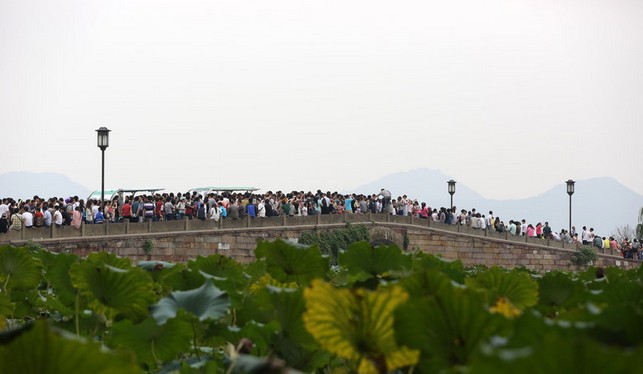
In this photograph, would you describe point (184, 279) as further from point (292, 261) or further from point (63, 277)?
point (63, 277)

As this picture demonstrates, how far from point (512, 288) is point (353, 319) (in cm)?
124

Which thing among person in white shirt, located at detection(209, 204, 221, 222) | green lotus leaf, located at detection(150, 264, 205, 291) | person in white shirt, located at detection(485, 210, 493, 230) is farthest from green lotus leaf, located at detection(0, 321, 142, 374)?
person in white shirt, located at detection(485, 210, 493, 230)

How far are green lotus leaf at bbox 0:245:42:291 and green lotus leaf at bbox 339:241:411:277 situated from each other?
1382 millimetres

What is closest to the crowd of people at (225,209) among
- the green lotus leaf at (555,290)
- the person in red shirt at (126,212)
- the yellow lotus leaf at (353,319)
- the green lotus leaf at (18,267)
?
the person in red shirt at (126,212)

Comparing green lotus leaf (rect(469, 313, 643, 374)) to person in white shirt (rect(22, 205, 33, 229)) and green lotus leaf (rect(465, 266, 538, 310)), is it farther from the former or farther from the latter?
person in white shirt (rect(22, 205, 33, 229))

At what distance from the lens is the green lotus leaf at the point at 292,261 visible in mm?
3164

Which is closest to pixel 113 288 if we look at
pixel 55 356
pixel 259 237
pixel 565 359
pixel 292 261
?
pixel 292 261

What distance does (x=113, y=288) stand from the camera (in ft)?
9.26

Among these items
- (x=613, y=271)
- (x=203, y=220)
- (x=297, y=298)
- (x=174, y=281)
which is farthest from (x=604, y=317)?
(x=203, y=220)

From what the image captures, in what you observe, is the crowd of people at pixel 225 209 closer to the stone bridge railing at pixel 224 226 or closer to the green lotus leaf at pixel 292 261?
the stone bridge railing at pixel 224 226

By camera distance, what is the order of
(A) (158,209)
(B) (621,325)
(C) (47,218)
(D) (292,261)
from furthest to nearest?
(A) (158,209) → (C) (47,218) → (D) (292,261) → (B) (621,325)

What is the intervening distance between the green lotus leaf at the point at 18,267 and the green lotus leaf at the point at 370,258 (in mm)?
1382

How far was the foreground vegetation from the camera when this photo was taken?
1.45 metres

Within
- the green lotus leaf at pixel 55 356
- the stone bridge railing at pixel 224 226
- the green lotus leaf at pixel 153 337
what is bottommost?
the stone bridge railing at pixel 224 226
